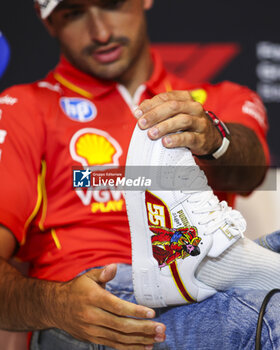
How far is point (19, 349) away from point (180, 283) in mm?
452

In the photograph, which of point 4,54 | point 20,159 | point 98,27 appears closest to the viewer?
point 20,159

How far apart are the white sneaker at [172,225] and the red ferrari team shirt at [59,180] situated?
18 cm

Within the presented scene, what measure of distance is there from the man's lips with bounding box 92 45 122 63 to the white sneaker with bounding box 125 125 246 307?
41 cm

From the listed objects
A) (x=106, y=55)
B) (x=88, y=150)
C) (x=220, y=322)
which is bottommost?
(x=220, y=322)

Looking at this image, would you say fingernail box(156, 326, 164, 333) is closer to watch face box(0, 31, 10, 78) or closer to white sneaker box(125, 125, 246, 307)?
white sneaker box(125, 125, 246, 307)

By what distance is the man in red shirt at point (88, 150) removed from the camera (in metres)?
0.75

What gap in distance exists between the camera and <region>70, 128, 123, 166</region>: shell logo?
100 cm

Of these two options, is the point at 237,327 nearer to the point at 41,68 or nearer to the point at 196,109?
the point at 196,109

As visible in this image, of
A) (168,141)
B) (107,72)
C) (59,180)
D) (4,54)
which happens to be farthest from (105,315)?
(4,54)

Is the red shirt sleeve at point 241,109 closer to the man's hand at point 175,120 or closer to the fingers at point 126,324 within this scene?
the man's hand at point 175,120

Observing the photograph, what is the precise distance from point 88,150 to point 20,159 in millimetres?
129

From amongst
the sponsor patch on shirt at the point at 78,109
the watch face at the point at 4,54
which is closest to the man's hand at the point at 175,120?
the sponsor patch on shirt at the point at 78,109

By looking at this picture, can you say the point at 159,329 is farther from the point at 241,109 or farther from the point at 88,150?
the point at 241,109

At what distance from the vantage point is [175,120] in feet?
2.48
